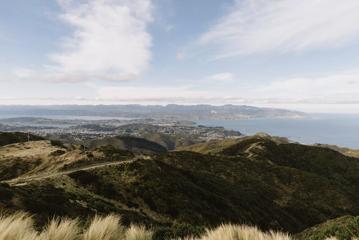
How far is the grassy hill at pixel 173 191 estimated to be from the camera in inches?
1428

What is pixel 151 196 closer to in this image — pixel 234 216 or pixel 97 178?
pixel 97 178

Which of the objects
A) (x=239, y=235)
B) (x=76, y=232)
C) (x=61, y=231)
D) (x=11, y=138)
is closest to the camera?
(x=61, y=231)

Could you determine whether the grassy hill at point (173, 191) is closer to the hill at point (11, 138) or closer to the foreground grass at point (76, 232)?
the foreground grass at point (76, 232)

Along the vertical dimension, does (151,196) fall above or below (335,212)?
above

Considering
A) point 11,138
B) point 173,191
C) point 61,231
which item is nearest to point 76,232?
point 61,231

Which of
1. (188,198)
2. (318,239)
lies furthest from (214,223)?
(318,239)

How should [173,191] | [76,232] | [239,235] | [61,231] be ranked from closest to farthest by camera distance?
1. [61,231]
2. [76,232]
3. [239,235]
4. [173,191]

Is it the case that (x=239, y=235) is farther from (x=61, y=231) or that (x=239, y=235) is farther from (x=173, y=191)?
(x=173, y=191)

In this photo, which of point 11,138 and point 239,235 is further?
point 11,138

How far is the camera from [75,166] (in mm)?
63844

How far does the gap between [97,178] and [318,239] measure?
42211 millimetres

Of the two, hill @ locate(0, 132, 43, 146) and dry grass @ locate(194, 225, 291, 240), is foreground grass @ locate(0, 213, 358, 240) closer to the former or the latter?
dry grass @ locate(194, 225, 291, 240)

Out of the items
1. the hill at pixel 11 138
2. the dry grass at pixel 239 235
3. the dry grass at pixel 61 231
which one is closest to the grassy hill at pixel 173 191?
the dry grass at pixel 61 231

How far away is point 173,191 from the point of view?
54.0 meters
